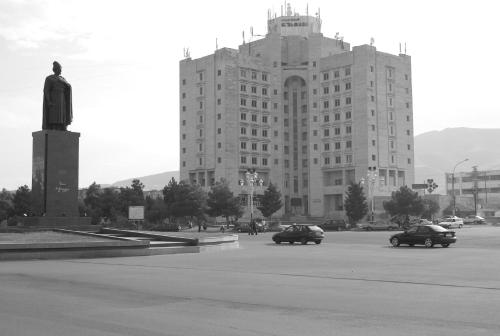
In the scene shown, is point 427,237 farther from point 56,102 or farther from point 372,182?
point 372,182

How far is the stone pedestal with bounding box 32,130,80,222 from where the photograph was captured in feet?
95.5

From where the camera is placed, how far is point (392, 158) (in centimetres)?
12312

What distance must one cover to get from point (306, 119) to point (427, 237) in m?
104

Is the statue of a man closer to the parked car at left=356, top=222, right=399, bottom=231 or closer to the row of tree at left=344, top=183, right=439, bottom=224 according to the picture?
the parked car at left=356, top=222, right=399, bottom=231

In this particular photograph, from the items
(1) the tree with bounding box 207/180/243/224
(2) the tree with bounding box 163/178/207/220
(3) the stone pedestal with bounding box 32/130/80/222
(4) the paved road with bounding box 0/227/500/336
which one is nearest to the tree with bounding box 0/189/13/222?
(2) the tree with bounding box 163/178/207/220

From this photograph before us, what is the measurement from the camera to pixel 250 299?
40.4ft

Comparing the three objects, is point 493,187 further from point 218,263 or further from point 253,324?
point 253,324

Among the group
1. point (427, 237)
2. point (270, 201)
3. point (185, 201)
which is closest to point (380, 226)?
point (185, 201)

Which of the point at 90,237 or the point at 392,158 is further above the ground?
the point at 392,158

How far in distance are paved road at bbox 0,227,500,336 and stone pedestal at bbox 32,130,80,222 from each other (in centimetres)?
883

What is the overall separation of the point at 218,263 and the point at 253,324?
13096 mm

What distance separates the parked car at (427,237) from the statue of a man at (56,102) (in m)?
19.5

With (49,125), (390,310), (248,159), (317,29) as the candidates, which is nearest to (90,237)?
(49,125)

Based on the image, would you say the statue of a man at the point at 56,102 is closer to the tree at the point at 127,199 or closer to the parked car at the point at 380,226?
the parked car at the point at 380,226
